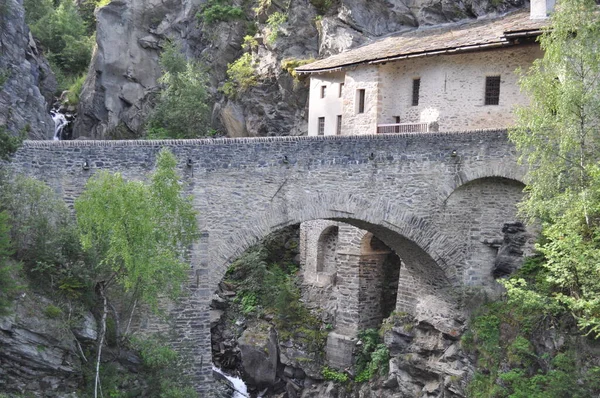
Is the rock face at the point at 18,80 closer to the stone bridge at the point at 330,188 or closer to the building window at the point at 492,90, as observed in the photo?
the stone bridge at the point at 330,188

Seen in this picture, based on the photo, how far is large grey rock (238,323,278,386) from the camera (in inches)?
887

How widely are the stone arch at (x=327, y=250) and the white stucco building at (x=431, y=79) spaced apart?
4.15 m

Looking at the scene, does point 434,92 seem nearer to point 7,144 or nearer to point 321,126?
point 321,126

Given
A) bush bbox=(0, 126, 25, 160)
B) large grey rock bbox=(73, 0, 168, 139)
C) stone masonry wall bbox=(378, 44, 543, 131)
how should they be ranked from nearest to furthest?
1. bush bbox=(0, 126, 25, 160)
2. stone masonry wall bbox=(378, 44, 543, 131)
3. large grey rock bbox=(73, 0, 168, 139)

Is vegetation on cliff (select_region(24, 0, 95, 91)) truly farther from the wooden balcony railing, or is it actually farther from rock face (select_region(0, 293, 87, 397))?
rock face (select_region(0, 293, 87, 397))

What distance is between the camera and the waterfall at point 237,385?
72.5 feet

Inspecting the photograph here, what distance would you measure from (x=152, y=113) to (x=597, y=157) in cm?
2097

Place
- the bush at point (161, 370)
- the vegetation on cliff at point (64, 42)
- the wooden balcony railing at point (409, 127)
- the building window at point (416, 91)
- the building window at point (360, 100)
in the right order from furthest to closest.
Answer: the vegetation on cliff at point (64, 42) < the building window at point (360, 100) < the building window at point (416, 91) < the wooden balcony railing at point (409, 127) < the bush at point (161, 370)

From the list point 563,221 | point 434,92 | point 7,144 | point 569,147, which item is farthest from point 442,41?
point 7,144

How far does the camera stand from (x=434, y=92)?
23219mm

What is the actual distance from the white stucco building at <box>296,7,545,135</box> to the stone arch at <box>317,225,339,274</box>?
163 inches

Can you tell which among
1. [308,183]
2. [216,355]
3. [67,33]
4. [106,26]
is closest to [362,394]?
[216,355]

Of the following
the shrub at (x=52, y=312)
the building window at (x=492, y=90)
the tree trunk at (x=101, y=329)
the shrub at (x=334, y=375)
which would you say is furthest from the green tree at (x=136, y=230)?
the building window at (x=492, y=90)

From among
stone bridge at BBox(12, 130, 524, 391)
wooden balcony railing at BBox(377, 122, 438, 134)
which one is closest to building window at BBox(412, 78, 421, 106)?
wooden balcony railing at BBox(377, 122, 438, 134)
